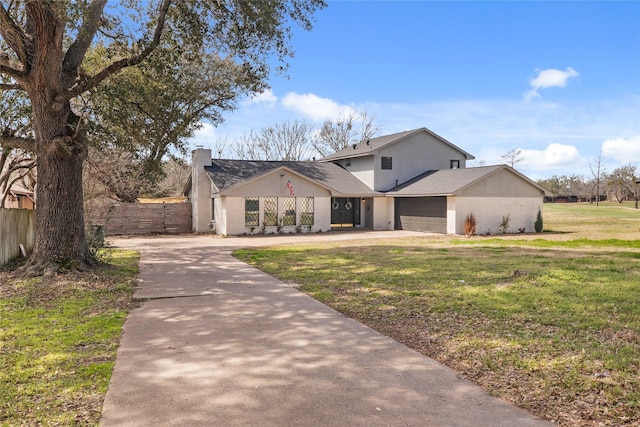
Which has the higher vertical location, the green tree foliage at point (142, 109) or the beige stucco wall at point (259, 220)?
the green tree foliage at point (142, 109)

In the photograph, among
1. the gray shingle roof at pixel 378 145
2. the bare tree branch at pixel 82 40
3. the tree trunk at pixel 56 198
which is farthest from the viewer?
the gray shingle roof at pixel 378 145

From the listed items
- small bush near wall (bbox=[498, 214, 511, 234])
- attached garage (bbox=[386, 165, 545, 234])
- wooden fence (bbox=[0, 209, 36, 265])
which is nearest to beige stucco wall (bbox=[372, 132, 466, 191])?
attached garage (bbox=[386, 165, 545, 234])

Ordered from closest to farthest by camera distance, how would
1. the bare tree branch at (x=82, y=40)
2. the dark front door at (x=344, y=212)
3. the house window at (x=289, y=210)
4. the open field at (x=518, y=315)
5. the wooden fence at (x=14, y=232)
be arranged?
the open field at (x=518, y=315) → the bare tree branch at (x=82, y=40) → the wooden fence at (x=14, y=232) → the house window at (x=289, y=210) → the dark front door at (x=344, y=212)

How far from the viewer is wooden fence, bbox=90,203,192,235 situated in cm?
2384

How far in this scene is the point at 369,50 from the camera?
61.1ft

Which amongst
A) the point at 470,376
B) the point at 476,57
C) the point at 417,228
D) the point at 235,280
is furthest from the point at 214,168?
the point at 470,376

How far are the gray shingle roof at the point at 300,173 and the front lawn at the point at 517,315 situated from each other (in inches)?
498

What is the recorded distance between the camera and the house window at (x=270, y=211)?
24109 mm

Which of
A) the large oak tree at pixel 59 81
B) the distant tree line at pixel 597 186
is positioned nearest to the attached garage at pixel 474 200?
the large oak tree at pixel 59 81

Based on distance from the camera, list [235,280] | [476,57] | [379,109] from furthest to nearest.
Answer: [379,109], [476,57], [235,280]

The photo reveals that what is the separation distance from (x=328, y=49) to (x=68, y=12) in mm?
12737

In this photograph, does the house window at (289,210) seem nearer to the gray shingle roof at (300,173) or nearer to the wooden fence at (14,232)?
the gray shingle roof at (300,173)

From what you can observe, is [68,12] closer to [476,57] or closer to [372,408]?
[372,408]

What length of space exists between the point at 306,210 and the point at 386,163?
6531 mm
